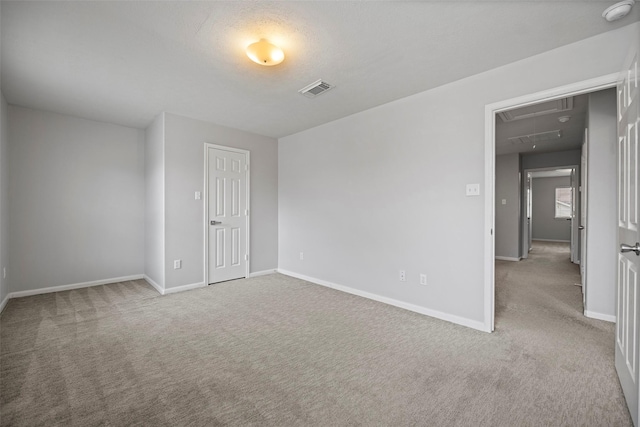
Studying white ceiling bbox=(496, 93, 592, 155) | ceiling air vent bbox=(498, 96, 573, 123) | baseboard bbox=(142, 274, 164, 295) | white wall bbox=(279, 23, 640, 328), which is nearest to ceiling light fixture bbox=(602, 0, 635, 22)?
white wall bbox=(279, 23, 640, 328)

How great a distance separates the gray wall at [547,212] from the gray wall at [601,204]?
28.3 ft

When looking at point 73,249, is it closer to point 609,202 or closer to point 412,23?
point 412,23

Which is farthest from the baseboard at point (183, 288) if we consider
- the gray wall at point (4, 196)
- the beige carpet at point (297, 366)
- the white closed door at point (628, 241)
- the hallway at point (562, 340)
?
the white closed door at point (628, 241)

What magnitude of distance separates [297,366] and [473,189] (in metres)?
2.31

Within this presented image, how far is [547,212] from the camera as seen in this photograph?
1021 cm

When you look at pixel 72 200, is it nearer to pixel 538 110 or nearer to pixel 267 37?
pixel 267 37

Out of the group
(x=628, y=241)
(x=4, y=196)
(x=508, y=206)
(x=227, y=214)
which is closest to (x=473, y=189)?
(x=628, y=241)

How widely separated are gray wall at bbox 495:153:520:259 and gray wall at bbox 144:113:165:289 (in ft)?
23.3

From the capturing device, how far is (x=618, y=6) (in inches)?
72.2

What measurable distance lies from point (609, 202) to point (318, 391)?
3647 millimetres

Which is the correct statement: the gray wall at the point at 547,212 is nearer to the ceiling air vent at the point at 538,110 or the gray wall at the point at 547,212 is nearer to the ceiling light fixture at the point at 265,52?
the ceiling air vent at the point at 538,110

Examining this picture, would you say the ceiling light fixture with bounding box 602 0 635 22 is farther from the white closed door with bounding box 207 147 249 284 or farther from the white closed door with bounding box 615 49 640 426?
the white closed door with bounding box 207 147 249 284

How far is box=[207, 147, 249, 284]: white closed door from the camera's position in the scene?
4.41m

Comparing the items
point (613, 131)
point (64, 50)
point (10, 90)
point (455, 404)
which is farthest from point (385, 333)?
point (10, 90)
